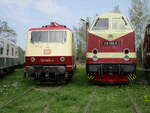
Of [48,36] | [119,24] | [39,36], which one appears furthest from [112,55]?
[39,36]

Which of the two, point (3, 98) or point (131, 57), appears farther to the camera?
point (131, 57)

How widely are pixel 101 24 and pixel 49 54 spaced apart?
2802mm

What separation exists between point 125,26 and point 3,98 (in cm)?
632

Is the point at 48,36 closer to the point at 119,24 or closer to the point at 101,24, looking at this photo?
the point at 101,24

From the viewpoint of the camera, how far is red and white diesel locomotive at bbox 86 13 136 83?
37.1ft

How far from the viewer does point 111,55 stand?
11.5m

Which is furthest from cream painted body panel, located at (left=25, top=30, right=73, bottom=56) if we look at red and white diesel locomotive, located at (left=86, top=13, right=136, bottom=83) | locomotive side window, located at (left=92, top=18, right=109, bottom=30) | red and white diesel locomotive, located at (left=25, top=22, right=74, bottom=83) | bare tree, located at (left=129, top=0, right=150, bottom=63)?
bare tree, located at (left=129, top=0, right=150, bottom=63)

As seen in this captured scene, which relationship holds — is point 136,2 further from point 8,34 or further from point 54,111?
point 54,111

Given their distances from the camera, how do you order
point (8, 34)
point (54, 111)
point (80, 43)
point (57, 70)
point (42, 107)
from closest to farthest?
point (54, 111)
point (42, 107)
point (57, 70)
point (8, 34)
point (80, 43)

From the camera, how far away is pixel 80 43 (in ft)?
197

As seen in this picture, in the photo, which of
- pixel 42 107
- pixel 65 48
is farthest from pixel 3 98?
pixel 65 48

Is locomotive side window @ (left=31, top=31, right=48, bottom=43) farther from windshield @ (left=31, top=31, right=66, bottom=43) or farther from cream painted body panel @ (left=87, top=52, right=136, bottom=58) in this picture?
cream painted body panel @ (left=87, top=52, right=136, bottom=58)

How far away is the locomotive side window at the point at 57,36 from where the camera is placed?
1255cm

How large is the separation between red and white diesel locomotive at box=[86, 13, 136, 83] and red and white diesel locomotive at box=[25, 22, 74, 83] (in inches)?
47.7
